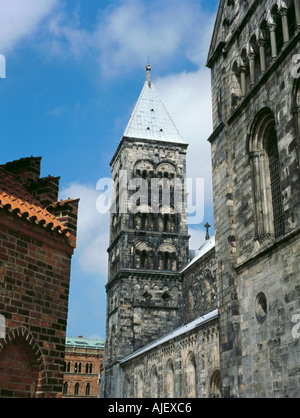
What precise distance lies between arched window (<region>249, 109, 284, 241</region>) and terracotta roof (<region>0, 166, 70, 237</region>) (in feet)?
22.3

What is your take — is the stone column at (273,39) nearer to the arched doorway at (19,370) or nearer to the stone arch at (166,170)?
the arched doorway at (19,370)

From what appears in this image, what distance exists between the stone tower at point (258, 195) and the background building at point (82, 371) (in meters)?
59.1

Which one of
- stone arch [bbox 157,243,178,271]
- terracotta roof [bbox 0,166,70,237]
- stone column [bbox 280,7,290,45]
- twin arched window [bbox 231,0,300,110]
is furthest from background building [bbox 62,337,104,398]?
terracotta roof [bbox 0,166,70,237]


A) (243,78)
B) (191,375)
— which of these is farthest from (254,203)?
(191,375)

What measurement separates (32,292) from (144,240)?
3859cm

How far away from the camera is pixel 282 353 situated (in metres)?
13.6

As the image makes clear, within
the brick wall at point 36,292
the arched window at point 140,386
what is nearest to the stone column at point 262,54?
the brick wall at point 36,292

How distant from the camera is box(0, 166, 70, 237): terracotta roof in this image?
33.4ft

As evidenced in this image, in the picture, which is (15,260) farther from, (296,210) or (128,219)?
(128,219)

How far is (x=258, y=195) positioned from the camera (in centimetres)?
1620

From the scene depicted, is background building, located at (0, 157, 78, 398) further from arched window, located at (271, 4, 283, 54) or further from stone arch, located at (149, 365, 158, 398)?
stone arch, located at (149, 365, 158, 398)

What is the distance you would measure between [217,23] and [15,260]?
1387 cm

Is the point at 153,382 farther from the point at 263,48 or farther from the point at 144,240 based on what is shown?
the point at 263,48

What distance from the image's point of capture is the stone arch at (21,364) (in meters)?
9.60
